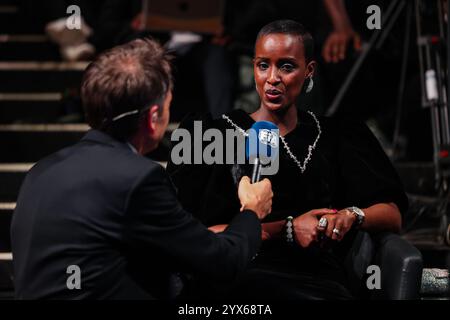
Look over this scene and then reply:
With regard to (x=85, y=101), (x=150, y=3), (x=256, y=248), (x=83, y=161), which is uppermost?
(x=150, y=3)

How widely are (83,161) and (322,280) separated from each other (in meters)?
1.05

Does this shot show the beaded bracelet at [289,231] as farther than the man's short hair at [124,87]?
Yes

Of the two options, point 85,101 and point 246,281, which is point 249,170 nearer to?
point 246,281

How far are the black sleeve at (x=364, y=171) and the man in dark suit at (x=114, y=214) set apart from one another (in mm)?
811

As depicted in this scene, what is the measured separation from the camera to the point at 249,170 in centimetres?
320

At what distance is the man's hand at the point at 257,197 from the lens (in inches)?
111

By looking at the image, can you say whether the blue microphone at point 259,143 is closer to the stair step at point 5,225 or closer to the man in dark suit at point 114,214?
the man in dark suit at point 114,214

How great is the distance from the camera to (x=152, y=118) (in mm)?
2602

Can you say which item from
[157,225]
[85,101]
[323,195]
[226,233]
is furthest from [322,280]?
[85,101]

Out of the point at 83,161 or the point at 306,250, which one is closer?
the point at 83,161

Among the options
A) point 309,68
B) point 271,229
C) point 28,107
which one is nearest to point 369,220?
point 271,229

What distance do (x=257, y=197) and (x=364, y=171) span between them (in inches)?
25.1
